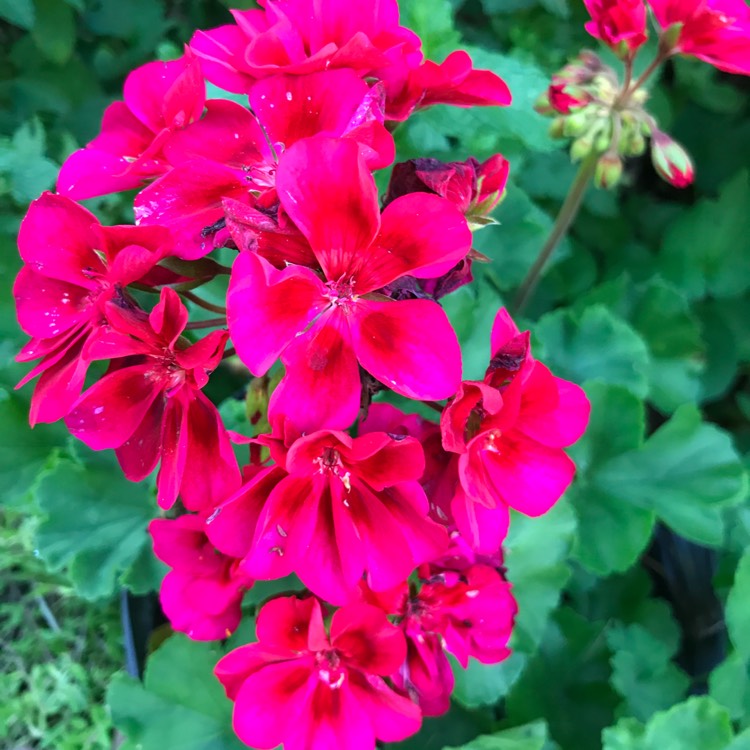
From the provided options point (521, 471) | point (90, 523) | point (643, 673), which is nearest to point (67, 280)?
point (521, 471)

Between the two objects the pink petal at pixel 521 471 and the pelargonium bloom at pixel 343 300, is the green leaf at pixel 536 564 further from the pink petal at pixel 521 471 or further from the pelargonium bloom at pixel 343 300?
the pelargonium bloom at pixel 343 300

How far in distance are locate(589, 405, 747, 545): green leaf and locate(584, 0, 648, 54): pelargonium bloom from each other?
49cm

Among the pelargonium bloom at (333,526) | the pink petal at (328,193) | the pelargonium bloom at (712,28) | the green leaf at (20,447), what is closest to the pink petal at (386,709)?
the pelargonium bloom at (333,526)

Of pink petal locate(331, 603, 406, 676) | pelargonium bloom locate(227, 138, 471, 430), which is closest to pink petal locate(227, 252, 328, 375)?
pelargonium bloom locate(227, 138, 471, 430)

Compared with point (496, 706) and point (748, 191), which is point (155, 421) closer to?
point (496, 706)

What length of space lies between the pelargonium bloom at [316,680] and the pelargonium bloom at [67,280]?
230 mm

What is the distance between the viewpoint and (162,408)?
54cm

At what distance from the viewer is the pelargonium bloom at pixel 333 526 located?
1.64 ft

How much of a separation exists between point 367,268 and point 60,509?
579 mm

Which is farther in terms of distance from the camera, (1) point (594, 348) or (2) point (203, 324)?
(1) point (594, 348)

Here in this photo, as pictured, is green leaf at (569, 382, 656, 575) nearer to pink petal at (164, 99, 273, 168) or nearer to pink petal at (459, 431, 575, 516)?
pink petal at (459, 431, 575, 516)

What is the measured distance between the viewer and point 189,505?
520 millimetres

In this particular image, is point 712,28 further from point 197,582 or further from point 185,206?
point 197,582

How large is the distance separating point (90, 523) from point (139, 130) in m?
0.50
